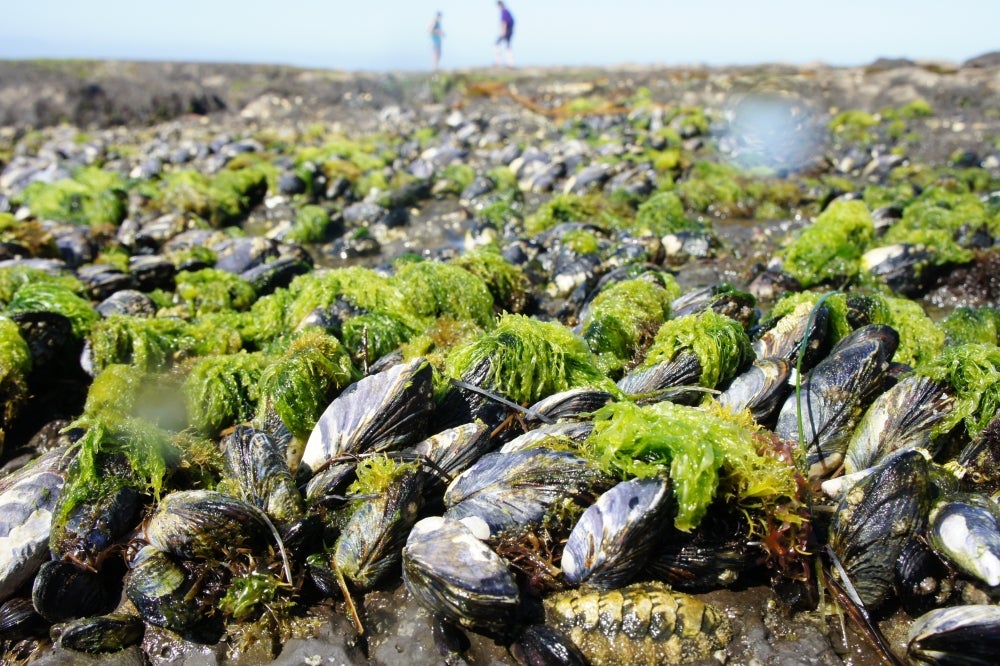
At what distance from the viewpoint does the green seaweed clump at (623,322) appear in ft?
13.0

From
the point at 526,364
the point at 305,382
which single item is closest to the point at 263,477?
the point at 305,382

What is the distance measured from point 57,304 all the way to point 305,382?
2.58 m

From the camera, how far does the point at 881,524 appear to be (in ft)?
7.97

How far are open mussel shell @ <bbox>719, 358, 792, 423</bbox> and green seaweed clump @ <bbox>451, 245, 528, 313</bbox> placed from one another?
2326 millimetres

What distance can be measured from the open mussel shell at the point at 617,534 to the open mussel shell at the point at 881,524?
0.72 metres

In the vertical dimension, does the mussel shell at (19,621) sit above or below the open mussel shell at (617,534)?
below

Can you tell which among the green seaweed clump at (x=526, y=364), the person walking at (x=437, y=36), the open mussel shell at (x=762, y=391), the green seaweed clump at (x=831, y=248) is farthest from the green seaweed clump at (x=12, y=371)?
the person walking at (x=437, y=36)

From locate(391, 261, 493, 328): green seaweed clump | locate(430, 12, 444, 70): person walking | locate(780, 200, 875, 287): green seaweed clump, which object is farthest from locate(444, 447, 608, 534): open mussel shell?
locate(430, 12, 444, 70): person walking

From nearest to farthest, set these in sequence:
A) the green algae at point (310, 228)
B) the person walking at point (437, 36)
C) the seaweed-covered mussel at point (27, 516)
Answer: the seaweed-covered mussel at point (27, 516) < the green algae at point (310, 228) < the person walking at point (437, 36)

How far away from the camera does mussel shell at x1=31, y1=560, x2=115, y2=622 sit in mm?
2477

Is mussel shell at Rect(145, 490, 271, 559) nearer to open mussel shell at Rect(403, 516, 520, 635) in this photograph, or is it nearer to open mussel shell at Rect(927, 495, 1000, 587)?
open mussel shell at Rect(403, 516, 520, 635)

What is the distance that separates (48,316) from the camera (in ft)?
13.9

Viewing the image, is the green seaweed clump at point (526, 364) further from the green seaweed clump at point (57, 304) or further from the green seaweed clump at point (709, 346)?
the green seaweed clump at point (57, 304)

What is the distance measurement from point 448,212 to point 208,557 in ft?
20.9
